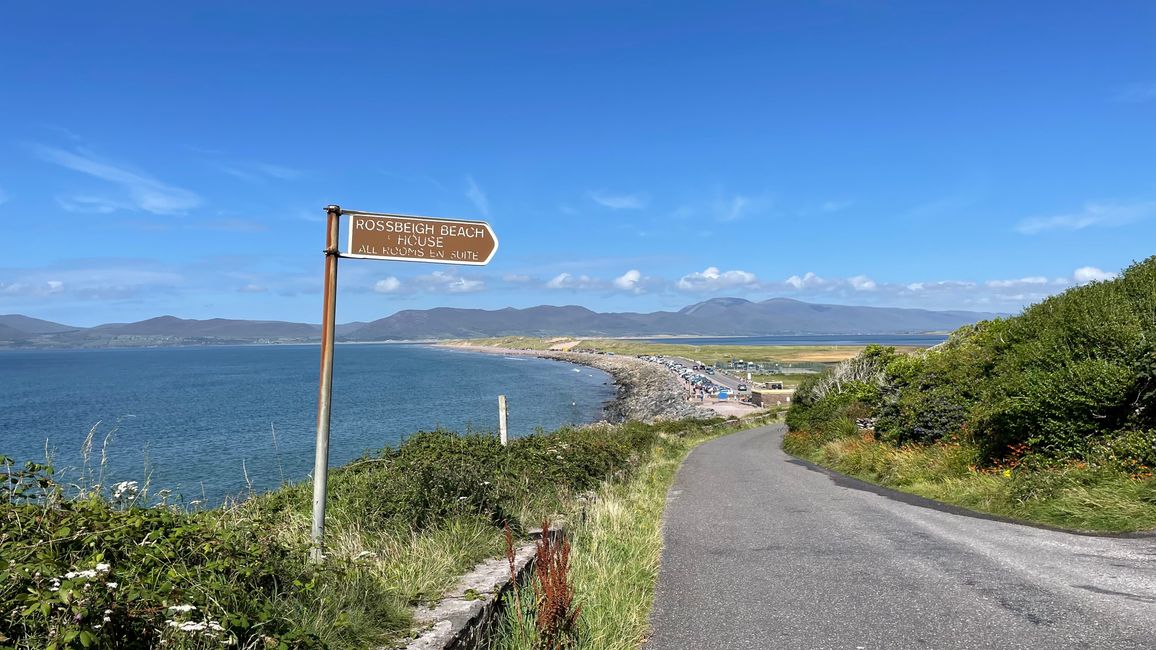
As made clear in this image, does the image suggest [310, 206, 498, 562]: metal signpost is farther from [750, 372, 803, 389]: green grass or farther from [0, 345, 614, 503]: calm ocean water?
[750, 372, 803, 389]: green grass

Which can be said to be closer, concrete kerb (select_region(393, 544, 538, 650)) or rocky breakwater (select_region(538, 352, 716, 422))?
concrete kerb (select_region(393, 544, 538, 650))

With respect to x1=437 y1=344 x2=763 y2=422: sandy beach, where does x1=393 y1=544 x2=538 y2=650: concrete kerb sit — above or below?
above

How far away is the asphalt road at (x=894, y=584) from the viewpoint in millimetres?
5457

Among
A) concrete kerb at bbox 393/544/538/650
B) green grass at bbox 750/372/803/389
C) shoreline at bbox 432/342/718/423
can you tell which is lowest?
shoreline at bbox 432/342/718/423

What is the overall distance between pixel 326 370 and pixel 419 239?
48.6 inches

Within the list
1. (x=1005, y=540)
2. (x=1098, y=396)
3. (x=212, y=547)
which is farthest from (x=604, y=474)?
(x=212, y=547)

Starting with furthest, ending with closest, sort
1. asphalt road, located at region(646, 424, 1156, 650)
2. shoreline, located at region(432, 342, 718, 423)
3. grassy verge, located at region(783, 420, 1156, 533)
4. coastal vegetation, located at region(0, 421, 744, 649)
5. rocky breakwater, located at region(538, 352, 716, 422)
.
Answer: rocky breakwater, located at region(538, 352, 716, 422)
shoreline, located at region(432, 342, 718, 423)
grassy verge, located at region(783, 420, 1156, 533)
asphalt road, located at region(646, 424, 1156, 650)
coastal vegetation, located at region(0, 421, 744, 649)

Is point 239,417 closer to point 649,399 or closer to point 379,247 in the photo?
point 649,399

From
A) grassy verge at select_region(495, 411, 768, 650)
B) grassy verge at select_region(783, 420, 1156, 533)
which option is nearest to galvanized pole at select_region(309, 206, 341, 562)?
grassy verge at select_region(495, 411, 768, 650)

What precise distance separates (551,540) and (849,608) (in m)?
2.79

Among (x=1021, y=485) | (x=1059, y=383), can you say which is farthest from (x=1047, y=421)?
(x=1021, y=485)

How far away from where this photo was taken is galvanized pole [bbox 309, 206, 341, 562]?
5035 mm

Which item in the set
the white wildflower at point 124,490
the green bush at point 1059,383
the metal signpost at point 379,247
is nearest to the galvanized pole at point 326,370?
the metal signpost at point 379,247

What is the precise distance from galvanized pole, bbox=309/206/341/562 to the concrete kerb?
1.04m
